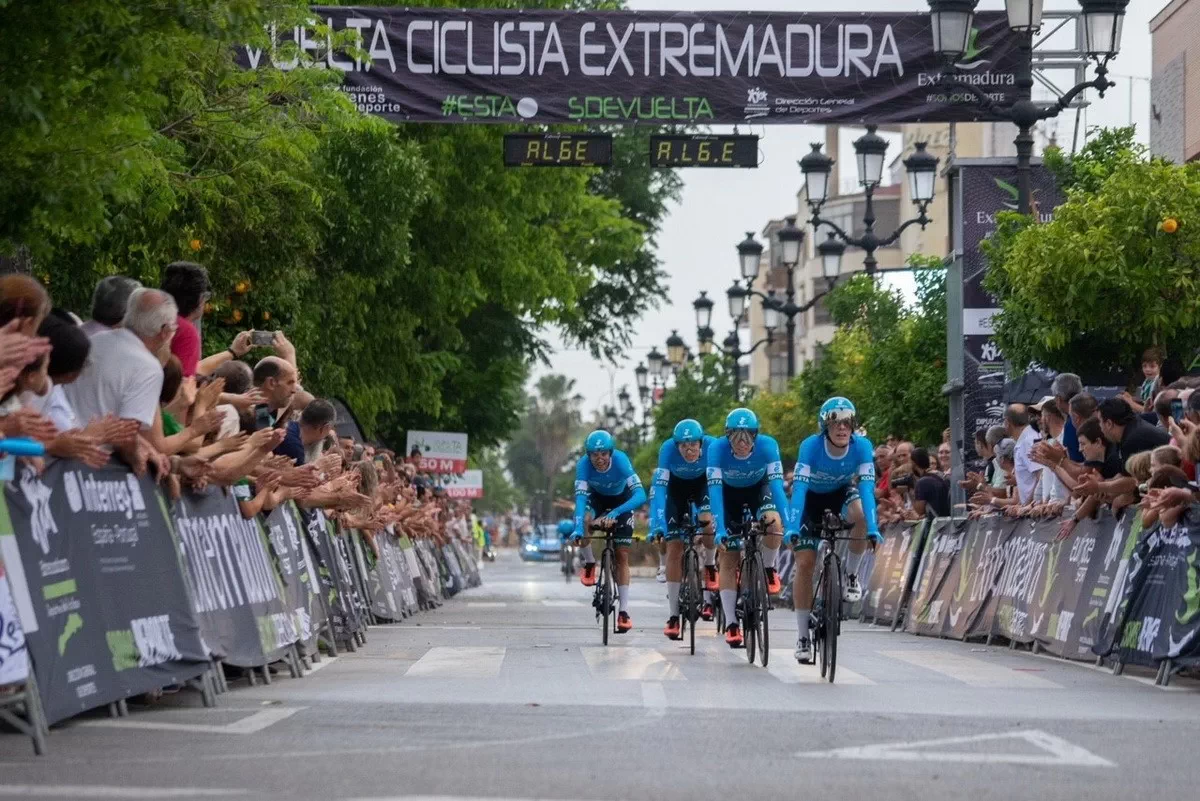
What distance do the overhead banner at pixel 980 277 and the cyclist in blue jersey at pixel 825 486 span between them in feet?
33.5

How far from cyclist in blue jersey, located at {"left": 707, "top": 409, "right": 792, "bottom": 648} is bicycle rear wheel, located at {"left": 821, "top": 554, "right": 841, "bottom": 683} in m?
1.71

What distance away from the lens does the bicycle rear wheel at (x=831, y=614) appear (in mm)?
14086

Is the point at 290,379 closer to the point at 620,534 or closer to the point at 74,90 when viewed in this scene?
the point at 74,90

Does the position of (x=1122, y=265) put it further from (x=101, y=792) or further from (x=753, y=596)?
(x=101, y=792)

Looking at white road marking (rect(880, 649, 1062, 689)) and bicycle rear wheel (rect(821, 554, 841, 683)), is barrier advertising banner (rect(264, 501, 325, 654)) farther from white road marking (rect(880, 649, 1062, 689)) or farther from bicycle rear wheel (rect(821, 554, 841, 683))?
white road marking (rect(880, 649, 1062, 689))

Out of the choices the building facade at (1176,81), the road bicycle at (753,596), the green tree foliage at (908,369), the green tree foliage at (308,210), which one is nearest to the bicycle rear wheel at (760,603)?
the road bicycle at (753,596)

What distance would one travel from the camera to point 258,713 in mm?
10930

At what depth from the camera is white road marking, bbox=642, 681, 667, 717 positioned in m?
11.4

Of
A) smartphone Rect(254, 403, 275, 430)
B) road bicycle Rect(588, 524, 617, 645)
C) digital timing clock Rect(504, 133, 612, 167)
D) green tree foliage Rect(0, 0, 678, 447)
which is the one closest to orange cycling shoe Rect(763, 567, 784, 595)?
road bicycle Rect(588, 524, 617, 645)

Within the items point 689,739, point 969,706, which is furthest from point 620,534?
point 689,739

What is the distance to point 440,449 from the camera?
48031 mm

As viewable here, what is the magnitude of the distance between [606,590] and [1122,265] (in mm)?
5662

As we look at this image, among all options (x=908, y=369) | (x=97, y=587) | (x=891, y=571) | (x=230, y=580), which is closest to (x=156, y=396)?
(x=97, y=587)

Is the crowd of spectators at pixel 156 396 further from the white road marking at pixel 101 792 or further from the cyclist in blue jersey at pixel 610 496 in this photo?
the cyclist in blue jersey at pixel 610 496
